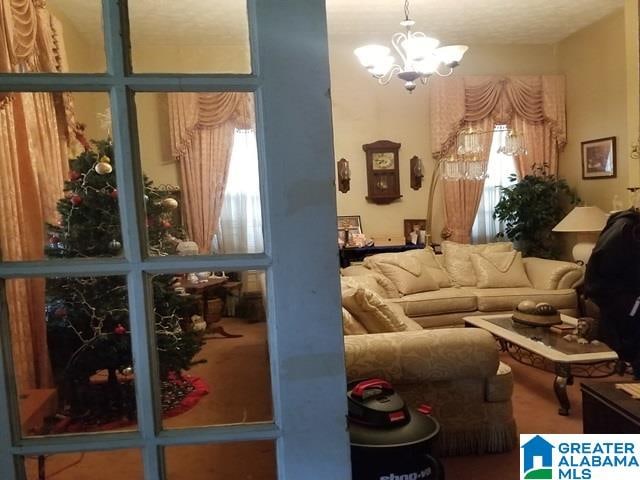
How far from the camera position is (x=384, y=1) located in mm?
4258

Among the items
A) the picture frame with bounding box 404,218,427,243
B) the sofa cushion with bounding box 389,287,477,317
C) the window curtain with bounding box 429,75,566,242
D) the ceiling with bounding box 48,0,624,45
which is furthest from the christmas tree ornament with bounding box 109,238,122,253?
the window curtain with bounding box 429,75,566,242

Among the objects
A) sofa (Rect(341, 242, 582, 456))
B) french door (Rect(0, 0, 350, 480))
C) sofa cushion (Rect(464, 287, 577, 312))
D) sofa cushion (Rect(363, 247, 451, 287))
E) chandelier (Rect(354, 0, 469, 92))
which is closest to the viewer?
french door (Rect(0, 0, 350, 480))

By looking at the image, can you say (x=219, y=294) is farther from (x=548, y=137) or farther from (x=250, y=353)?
(x=548, y=137)

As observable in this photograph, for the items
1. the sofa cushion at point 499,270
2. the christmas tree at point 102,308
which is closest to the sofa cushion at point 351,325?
the christmas tree at point 102,308

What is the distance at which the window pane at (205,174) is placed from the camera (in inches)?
34.7

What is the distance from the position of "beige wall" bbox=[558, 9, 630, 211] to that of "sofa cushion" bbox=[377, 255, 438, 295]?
2175mm

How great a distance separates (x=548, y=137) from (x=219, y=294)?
5.66 m

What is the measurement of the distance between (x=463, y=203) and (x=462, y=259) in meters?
0.98

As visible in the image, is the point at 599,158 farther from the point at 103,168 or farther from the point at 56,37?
the point at 103,168

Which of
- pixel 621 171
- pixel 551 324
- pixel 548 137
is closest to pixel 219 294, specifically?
pixel 551 324

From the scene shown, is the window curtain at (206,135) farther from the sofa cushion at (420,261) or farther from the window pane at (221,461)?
the sofa cushion at (420,261)

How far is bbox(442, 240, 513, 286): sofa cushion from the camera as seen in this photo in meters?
4.84

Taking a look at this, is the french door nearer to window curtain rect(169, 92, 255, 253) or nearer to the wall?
window curtain rect(169, 92, 255, 253)

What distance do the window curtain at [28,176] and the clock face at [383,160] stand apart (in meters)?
4.34
